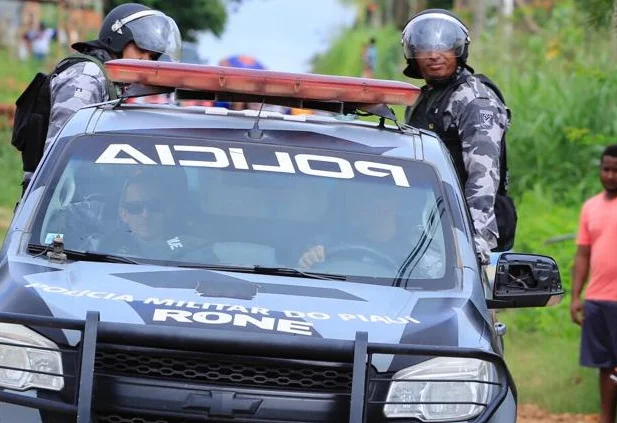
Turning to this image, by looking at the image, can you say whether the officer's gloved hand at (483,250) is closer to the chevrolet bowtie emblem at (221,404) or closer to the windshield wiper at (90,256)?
the windshield wiper at (90,256)

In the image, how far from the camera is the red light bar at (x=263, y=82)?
595 centimetres

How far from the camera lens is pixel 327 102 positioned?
6.39m

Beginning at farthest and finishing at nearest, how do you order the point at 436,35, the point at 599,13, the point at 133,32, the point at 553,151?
1. the point at 553,151
2. the point at 599,13
3. the point at 133,32
4. the point at 436,35

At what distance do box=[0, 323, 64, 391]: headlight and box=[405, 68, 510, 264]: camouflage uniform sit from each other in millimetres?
2767

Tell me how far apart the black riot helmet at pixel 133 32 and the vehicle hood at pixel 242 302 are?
2.99 m

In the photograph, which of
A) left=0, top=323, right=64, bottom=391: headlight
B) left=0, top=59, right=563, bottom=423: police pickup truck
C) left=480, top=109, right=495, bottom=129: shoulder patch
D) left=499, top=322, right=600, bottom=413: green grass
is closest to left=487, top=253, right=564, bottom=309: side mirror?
left=0, top=59, right=563, bottom=423: police pickup truck

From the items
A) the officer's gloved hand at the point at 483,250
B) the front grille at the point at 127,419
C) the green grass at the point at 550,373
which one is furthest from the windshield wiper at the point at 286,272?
the green grass at the point at 550,373

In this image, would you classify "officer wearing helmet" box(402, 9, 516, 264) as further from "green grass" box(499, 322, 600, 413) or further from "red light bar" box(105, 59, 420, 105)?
"green grass" box(499, 322, 600, 413)

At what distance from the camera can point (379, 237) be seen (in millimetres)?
5684

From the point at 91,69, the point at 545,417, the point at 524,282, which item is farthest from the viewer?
the point at 545,417

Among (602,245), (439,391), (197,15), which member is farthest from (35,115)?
(197,15)

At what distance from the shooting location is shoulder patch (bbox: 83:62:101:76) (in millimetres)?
7699

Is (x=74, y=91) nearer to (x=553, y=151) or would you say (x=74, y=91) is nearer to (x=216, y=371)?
(x=216, y=371)

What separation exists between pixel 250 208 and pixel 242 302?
0.76 metres
